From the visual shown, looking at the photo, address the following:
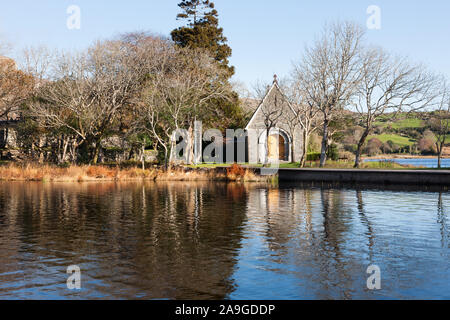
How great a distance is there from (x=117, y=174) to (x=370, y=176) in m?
20.3

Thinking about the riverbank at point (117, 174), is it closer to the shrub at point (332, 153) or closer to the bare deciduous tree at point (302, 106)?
the bare deciduous tree at point (302, 106)

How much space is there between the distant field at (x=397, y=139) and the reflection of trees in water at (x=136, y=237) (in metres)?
88.8

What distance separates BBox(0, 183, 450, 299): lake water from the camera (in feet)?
32.6

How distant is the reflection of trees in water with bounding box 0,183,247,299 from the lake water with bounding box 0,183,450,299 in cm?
4

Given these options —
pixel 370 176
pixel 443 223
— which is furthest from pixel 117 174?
pixel 443 223

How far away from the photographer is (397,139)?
11206cm

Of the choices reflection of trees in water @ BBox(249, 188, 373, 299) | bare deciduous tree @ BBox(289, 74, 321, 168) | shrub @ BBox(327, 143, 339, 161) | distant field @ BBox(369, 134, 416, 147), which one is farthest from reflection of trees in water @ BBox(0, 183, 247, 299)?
distant field @ BBox(369, 134, 416, 147)

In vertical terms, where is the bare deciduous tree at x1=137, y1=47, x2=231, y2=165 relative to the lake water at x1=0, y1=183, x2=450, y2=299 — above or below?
above

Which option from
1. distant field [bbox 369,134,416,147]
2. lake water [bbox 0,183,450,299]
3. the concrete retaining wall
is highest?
distant field [bbox 369,134,416,147]

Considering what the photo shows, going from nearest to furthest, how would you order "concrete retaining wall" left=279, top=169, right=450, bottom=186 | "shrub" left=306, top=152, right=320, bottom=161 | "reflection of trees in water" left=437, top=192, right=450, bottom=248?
"reflection of trees in water" left=437, top=192, right=450, bottom=248 → "concrete retaining wall" left=279, top=169, right=450, bottom=186 → "shrub" left=306, top=152, right=320, bottom=161

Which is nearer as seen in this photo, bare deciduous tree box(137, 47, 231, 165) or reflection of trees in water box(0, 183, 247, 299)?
reflection of trees in water box(0, 183, 247, 299)

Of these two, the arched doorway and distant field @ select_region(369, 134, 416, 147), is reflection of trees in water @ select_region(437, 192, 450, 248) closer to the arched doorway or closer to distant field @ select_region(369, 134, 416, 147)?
the arched doorway
